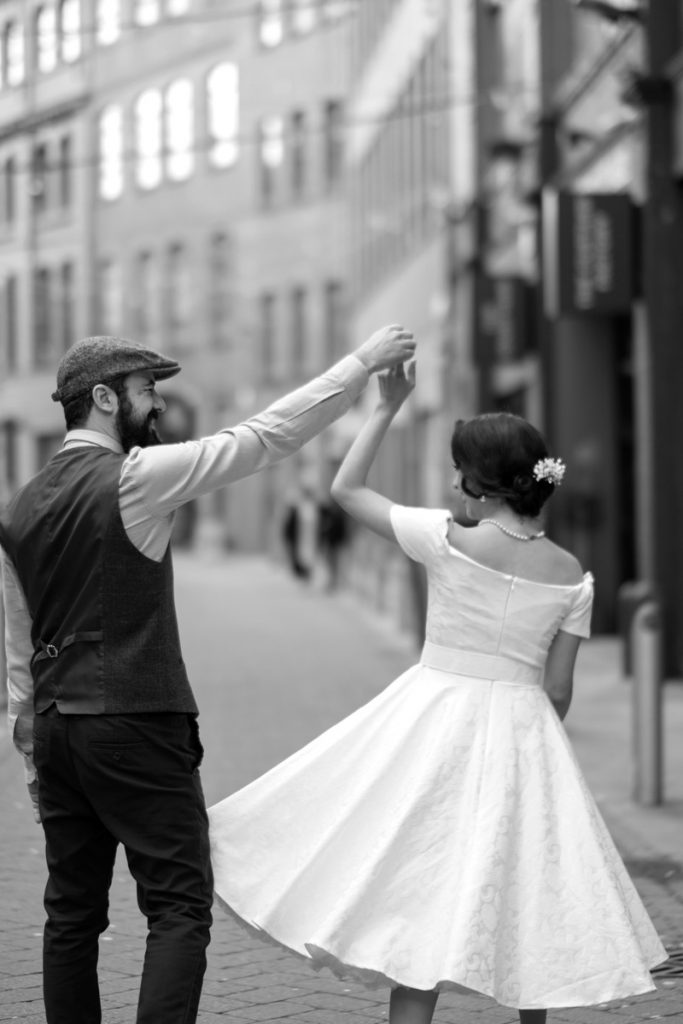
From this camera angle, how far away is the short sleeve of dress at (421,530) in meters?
4.54

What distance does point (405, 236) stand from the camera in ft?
116

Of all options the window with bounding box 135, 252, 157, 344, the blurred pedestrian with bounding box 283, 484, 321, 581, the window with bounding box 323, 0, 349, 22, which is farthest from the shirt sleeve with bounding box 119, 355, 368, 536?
the window with bounding box 135, 252, 157, 344

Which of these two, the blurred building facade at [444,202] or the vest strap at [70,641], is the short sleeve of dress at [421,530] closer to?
the vest strap at [70,641]

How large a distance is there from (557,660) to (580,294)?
13045mm

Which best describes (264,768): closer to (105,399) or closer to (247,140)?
(105,399)

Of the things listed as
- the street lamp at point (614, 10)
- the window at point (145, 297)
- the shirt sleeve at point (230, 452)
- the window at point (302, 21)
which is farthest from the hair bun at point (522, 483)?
the window at point (145, 297)

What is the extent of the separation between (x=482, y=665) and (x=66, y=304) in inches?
975

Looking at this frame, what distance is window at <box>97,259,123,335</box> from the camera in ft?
159

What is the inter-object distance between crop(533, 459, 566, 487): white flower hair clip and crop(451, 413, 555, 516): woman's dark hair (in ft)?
0.03

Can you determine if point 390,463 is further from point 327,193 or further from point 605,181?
point 605,181

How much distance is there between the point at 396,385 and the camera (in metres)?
4.60

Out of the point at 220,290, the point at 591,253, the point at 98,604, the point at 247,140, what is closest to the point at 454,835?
the point at 98,604

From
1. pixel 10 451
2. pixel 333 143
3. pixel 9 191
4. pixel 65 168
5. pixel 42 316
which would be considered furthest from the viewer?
pixel 333 143

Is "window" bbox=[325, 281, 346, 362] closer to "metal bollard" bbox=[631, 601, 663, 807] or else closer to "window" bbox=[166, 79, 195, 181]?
"window" bbox=[166, 79, 195, 181]
